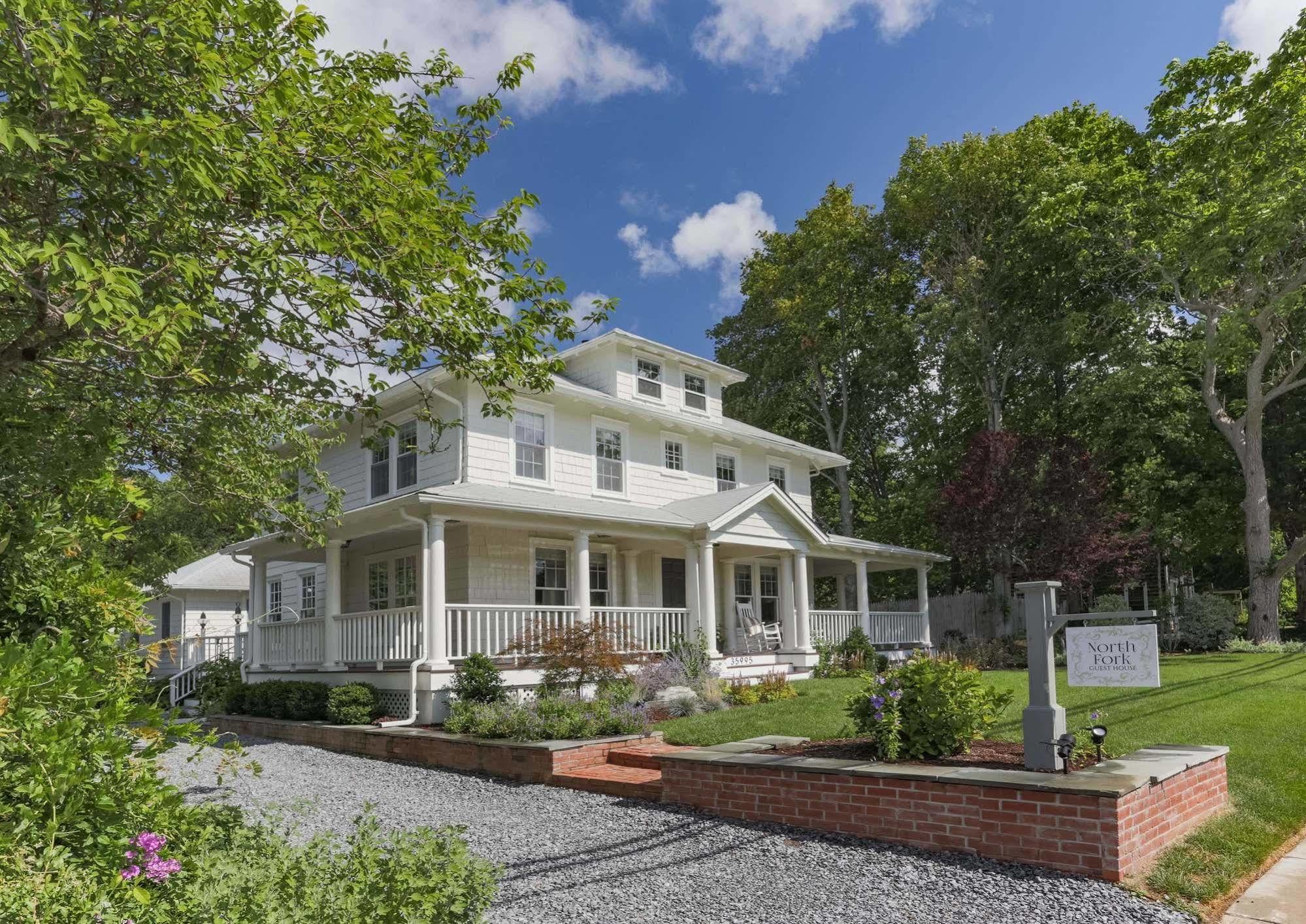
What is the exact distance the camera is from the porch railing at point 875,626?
19.7 m

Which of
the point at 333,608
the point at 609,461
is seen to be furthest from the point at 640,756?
the point at 609,461

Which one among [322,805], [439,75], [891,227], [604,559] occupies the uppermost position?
[891,227]

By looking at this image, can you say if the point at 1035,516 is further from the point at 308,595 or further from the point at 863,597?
the point at 308,595

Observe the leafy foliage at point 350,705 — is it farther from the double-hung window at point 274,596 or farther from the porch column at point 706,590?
the double-hung window at point 274,596

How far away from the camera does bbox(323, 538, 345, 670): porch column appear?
1507 centimetres

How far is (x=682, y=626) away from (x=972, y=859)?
36.7 feet

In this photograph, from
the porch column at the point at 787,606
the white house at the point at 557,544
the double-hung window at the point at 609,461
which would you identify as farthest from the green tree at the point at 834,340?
the double-hung window at the point at 609,461

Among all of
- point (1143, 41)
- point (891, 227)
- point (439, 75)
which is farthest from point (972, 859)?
point (891, 227)

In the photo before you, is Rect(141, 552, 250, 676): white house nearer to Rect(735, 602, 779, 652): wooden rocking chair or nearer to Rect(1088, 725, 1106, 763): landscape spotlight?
Rect(735, 602, 779, 652): wooden rocking chair

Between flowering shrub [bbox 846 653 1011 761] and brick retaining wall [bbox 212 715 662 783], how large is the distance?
3.77 meters

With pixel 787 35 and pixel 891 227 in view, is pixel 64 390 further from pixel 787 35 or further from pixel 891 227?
pixel 891 227

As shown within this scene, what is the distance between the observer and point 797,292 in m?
33.6

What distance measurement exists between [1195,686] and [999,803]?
918 cm

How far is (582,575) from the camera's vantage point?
15031mm
